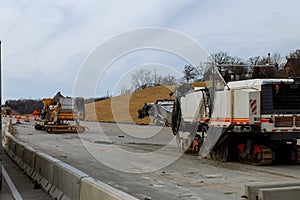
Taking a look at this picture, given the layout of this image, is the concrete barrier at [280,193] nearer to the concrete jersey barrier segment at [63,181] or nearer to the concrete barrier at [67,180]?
the concrete jersey barrier segment at [63,181]

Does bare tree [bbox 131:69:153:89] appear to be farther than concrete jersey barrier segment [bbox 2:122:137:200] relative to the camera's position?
Yes

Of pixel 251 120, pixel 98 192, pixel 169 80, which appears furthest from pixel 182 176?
pixel 98 192

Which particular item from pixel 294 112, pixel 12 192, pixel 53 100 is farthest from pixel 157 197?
pixel 53 100

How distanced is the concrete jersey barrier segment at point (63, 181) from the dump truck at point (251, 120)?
664 cm

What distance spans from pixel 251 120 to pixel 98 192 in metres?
9.06

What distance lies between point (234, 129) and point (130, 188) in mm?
5696

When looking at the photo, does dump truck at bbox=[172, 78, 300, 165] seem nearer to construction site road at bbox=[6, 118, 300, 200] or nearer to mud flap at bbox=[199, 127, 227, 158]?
mud flap at bbox=[199, 127, 227, 158]

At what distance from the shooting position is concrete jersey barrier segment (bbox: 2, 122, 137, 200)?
6.56m

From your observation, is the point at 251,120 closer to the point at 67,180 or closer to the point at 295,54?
the point at 67,180

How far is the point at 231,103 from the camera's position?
49.8 ft

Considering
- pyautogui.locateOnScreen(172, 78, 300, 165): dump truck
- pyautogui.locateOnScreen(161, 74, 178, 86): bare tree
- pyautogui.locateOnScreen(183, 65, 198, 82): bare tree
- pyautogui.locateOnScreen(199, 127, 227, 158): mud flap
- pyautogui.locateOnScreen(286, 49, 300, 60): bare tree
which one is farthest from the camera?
pyautogui.locateOnScreen(286, 49, 300, 60): bare tree

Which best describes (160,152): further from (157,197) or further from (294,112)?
(157,197)

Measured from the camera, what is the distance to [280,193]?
585 centimetres

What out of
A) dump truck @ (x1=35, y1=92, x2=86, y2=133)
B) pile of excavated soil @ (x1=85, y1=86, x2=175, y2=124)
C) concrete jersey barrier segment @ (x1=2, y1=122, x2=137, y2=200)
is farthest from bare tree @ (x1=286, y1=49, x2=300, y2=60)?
concrete jersey barrier segment @ (x1=2, y1=122, x2=137, y2=200)
